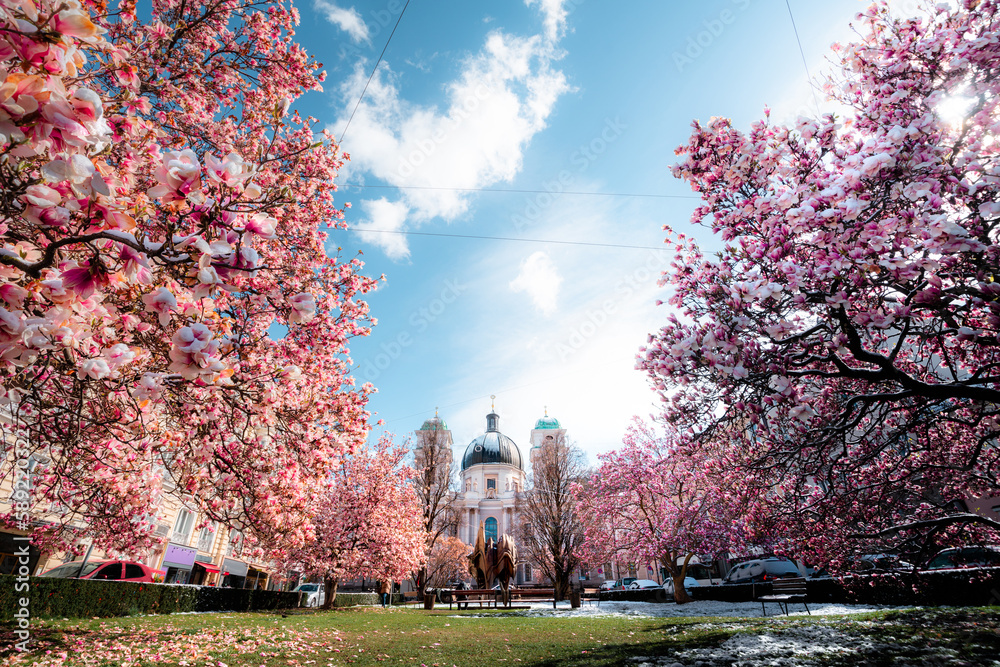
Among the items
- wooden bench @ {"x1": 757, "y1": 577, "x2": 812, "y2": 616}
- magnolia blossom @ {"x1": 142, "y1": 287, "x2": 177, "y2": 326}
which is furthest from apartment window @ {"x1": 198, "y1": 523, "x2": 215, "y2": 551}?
magnolia blossom @ {"x1": 142, "y1": 287, "x2": 177, "y2": 326}

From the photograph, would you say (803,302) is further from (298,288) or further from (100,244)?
(100,244)

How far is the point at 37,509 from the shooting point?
9602 millimetres

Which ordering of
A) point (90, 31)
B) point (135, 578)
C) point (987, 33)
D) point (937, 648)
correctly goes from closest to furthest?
1. point (90, 31)
2. point (987, 33)
3. point (937, 648)
4. point (135, 578)

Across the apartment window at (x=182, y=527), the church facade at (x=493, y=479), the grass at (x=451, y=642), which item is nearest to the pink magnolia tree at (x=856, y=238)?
the grass at (x=451, y=642)

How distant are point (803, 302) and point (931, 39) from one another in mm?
3174

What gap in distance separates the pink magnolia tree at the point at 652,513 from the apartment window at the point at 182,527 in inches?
875

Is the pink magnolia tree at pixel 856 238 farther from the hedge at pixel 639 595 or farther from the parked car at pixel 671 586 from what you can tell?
the parked car at pixel 671 586

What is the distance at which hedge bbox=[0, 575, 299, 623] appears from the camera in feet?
28.6

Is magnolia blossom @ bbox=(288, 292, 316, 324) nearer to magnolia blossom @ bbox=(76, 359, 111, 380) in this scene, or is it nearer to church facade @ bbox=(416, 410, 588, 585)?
magnolia blossom @ bbox=(76, 359, 111, 380)

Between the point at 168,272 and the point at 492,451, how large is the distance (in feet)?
231

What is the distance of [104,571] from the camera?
1565cm

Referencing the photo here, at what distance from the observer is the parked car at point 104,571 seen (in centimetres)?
1427

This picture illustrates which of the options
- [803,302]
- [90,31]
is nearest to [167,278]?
[90,31]

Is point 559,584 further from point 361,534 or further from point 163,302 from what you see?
point 163,302
